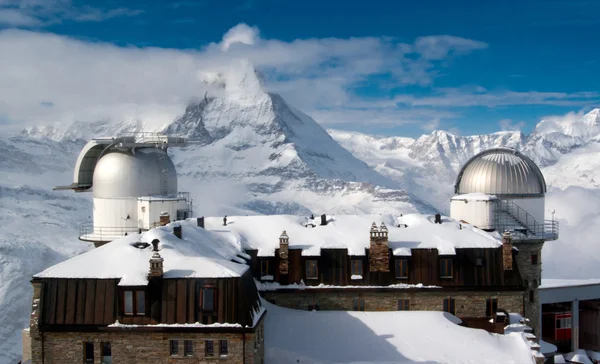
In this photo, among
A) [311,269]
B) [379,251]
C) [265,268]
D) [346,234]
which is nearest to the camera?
[379,251]

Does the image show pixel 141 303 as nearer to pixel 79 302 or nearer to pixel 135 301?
pixel 135 301

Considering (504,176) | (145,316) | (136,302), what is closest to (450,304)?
(504,176)

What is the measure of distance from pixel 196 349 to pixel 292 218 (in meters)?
15.1

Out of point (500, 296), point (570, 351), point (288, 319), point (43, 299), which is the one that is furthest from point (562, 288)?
point (43, 299)

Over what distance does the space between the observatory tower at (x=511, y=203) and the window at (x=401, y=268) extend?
1031 cm

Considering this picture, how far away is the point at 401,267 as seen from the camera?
36.2 metres

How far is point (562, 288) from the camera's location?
61.1 m

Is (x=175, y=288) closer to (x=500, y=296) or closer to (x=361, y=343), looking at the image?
(x=361, y=343)

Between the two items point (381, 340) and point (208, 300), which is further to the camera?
point (381, 340)

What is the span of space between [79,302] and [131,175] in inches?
765

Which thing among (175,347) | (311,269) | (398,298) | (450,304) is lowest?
(175,347)

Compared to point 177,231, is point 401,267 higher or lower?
lower

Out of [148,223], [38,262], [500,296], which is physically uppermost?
[148,223]

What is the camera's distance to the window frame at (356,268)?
119 feet
